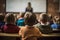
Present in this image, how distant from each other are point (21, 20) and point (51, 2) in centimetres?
434

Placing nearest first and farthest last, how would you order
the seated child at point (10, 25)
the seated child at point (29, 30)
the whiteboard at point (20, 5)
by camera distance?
the seated child at point (29, 30), the seated child at point (10, 25), the whiteboard at point (20, 5)

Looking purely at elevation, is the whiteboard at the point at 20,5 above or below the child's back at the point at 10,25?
above

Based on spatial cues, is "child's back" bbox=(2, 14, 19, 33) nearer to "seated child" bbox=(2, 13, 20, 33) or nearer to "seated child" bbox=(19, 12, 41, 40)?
"seated child" bbox=(2, 13, 20, 33)

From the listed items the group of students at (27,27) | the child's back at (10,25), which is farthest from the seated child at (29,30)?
the child's back at (10,25)

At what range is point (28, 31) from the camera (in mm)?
2289

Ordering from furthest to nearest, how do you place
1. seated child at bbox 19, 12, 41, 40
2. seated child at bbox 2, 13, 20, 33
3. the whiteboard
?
the whiteboard
seated child at bbox 2, 13, 20, 33
seated child at bbox 19, 12, 41, 40

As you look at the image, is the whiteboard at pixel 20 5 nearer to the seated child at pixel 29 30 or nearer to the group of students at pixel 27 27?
the group of students at pixel 27 27

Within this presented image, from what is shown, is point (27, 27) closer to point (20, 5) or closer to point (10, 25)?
point (10, 25)

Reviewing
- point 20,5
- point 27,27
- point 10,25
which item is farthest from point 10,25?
point 20,5

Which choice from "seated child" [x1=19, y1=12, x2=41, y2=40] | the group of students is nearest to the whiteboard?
the group of students

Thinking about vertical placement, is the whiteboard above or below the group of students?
above

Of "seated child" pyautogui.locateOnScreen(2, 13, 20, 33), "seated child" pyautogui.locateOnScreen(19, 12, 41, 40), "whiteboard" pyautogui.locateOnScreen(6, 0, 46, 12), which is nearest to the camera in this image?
"seated child" pyautogui.locateOnScreen(19, 12, 41, 40)

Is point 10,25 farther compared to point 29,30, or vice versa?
point 10,25

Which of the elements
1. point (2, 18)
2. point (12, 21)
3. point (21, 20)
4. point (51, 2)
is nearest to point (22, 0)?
point (51, 2)
